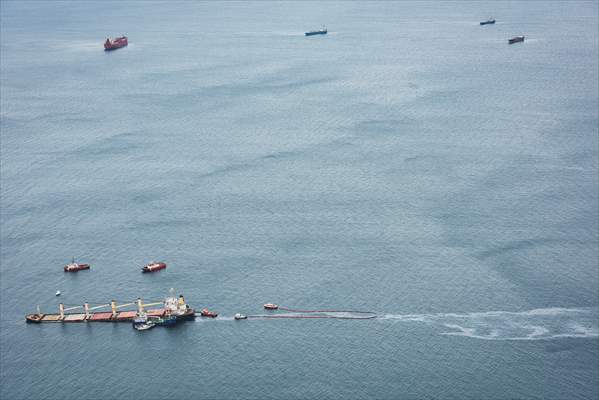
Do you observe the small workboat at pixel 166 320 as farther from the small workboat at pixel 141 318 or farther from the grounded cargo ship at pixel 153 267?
the grounded cargo ship at pixel 153 267

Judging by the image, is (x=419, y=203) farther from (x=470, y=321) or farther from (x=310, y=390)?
(x=310, y=390)

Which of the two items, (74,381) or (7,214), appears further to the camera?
(7,214)

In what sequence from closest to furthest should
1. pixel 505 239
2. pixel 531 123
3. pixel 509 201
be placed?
pixel 505 239
pixel 509 201
pixel 531 123

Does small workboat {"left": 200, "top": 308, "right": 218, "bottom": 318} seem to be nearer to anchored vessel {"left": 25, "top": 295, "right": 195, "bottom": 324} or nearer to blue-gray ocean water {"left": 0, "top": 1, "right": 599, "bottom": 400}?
anchored vessel {"left": 25, "top": 295, "right": 195, "bottom": 324}

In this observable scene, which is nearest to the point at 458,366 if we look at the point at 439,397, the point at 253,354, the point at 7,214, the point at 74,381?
the point at 439,397

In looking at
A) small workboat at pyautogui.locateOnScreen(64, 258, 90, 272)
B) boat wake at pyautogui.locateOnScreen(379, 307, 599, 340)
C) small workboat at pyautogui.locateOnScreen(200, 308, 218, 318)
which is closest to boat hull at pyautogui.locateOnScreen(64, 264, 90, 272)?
small workboat at pyautogui.locateOnScreen(64, 258, 90, 272)

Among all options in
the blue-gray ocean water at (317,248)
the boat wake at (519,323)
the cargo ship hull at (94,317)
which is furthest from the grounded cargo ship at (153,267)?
the boat wake at (519,323)

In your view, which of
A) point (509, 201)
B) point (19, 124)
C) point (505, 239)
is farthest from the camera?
point (19, 124)
